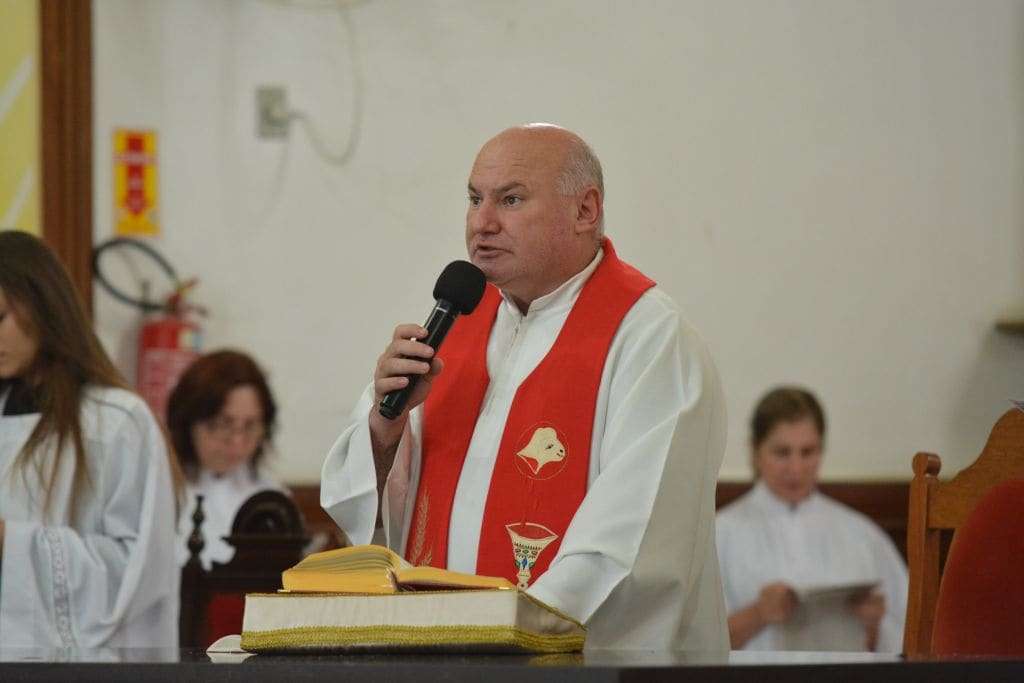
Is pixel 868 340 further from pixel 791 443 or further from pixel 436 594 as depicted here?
pixel 436 594

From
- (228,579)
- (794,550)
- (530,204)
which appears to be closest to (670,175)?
(794,550)

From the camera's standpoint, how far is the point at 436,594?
92.1 inches

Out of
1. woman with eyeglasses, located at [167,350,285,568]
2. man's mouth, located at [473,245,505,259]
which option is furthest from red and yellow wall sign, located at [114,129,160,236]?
man's mouth, located at [473,245,505,259]

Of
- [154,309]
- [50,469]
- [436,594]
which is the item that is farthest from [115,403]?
[154,309]

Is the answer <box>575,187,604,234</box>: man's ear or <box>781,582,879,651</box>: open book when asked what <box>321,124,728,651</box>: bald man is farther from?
<box>781,582,879,651</box>: open book

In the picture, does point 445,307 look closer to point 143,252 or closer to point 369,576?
point 369,576

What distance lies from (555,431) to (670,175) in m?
4.90

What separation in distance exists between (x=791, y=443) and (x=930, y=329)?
1659 mm

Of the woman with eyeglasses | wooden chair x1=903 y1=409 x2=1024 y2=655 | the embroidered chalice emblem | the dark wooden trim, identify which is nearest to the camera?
wooden chair x1=903 y1=409 x2=1024 y2=655

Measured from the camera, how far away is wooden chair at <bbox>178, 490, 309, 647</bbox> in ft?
16.7

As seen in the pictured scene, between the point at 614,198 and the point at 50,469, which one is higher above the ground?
the point at 614,198

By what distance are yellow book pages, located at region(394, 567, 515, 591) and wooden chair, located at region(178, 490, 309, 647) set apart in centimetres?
262

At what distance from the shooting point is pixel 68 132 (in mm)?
7695

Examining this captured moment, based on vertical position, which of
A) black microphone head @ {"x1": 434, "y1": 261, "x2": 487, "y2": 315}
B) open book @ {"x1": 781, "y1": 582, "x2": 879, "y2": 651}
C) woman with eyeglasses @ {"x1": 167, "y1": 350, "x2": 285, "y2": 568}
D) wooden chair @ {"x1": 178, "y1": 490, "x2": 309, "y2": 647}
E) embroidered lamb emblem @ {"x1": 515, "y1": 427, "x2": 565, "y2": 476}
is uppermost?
black microphone head @ {"x1": 434, "y1": 261, "x2": 487, "y2": 315}
